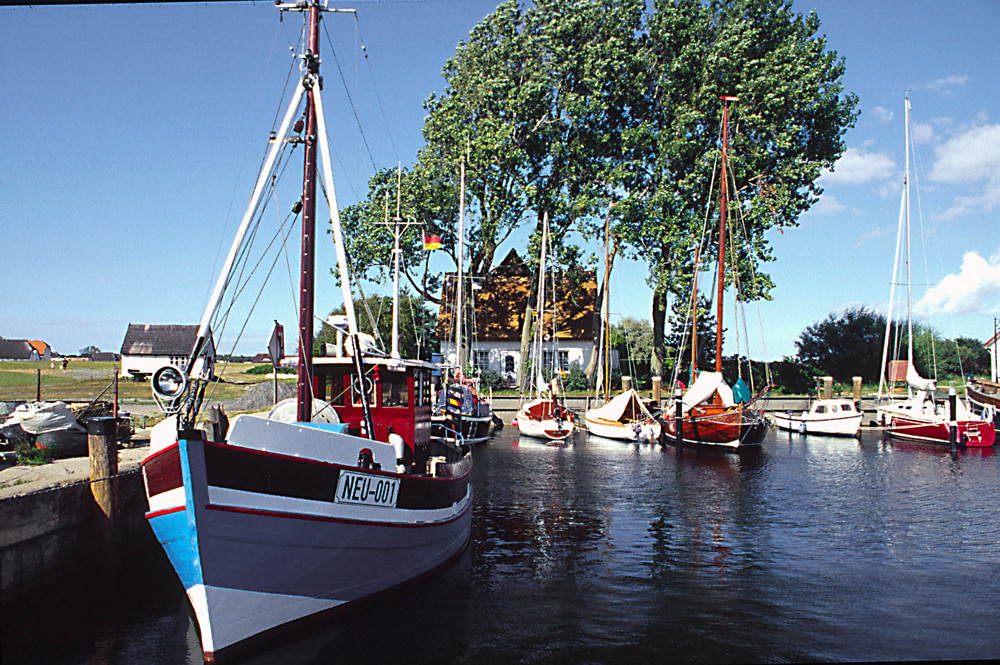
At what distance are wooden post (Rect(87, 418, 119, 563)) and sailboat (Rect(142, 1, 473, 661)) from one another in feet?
8.38

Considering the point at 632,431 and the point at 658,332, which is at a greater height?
the point at 658,332

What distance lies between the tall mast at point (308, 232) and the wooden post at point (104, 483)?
3.25 m

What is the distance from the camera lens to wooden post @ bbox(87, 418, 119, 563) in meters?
11.2

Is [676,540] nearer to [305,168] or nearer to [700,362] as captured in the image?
[305,168]

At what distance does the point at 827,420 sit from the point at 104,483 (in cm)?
3248

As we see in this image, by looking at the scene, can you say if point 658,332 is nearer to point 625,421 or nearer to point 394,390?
point 625,421

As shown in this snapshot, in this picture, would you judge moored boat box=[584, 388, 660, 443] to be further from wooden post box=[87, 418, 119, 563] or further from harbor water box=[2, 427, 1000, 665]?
wooden post box=[87, 418, 119, 563]

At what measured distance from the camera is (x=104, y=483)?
11430mm

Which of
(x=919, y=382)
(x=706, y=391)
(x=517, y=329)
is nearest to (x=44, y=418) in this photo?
(x=706, y=391)

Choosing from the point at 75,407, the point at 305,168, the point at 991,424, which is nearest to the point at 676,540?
the point at 305,168

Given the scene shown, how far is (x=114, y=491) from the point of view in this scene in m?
11.6

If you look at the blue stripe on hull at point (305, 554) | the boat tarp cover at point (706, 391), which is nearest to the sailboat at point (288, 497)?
the blue stripe on hull at point (305, 554)

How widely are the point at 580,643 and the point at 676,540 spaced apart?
6.11 meters

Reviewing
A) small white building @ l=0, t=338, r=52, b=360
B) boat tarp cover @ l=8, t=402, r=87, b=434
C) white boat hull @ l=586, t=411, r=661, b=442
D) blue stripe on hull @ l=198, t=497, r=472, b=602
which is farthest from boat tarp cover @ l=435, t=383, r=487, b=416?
small white building @ l=0, t=338, r=52, b=360
